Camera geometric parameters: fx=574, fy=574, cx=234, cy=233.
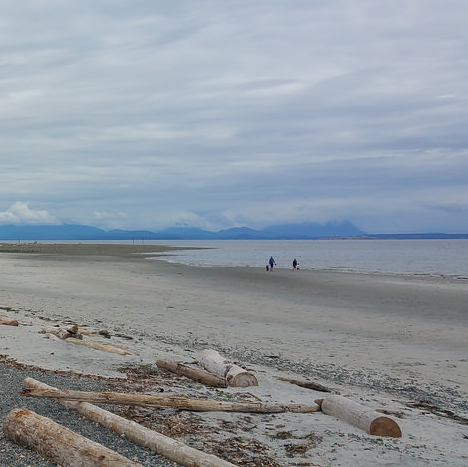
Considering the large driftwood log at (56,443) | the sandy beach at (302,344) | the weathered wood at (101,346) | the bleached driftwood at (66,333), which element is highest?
the large driftwood log at (56,443)

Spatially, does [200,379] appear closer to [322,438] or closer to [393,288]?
[322,438]

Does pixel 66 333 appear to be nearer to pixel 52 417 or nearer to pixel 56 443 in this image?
pixel 52 417

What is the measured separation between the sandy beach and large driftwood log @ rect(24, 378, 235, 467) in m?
1.03

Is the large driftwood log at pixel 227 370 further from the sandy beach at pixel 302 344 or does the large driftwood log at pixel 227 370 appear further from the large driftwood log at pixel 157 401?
the large driftwood log at pixel 157 401

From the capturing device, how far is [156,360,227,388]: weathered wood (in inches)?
403

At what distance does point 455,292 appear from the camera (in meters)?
32.3

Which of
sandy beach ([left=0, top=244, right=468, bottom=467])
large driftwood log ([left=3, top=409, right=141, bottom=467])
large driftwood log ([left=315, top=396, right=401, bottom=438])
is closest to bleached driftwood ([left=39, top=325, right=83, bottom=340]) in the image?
sandy beach ([left=0, top=244, right=468, bottom=467])

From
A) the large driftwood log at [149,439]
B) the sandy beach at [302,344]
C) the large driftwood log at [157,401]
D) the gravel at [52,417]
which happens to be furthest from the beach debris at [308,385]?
the large driftwood log at [149,439]

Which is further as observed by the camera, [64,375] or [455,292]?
[455,292]

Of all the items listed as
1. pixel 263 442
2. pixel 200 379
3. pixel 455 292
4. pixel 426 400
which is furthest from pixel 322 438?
pixel 455 292

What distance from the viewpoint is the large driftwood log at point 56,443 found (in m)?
5.54

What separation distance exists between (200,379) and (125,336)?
261 inches

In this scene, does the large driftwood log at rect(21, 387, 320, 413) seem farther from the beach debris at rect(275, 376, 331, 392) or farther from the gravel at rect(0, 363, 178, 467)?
the beach debris at rect(275, 376, 331, 392)

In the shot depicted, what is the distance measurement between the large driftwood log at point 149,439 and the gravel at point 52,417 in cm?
7
